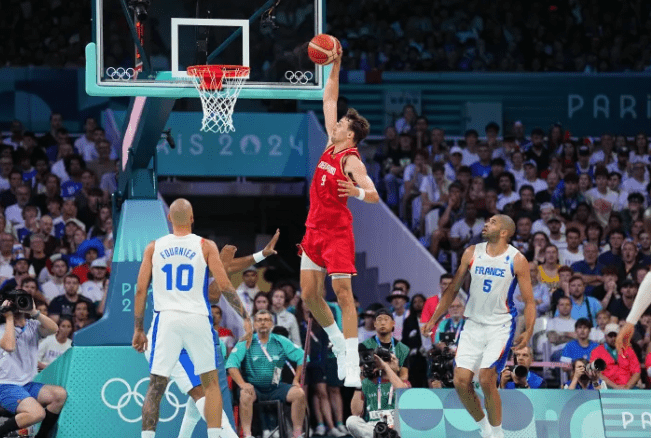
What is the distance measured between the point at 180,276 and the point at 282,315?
15.8 ft

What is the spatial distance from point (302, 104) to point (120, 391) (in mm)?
8783

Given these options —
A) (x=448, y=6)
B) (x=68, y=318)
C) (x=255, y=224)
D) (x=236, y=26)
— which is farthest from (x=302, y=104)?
(x=236, y=26)

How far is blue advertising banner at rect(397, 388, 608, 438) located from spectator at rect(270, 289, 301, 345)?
330cm

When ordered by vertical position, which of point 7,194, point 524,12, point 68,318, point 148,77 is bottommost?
point 68,318

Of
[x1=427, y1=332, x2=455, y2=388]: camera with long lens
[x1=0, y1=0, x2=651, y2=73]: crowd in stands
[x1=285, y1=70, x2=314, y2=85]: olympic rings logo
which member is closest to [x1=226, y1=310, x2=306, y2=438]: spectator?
[x1=427, y1=332, x2=455, y2=388]: camera with long lens

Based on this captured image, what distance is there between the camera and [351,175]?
9.62m

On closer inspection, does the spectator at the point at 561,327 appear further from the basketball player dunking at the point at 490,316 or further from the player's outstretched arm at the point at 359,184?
the player's outstretched arm at the point at 359,184

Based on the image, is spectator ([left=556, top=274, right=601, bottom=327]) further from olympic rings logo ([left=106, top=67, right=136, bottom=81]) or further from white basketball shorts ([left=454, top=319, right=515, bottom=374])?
olympic rings logo ([left=106, top=67, right=136, bottom=81])

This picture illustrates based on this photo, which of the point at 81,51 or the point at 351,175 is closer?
the point at 351,175

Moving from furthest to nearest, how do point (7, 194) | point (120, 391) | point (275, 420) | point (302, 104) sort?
1. point (302, 104)
2. point (7, 194)
3. point (275, 420)
4. point (120, 391)

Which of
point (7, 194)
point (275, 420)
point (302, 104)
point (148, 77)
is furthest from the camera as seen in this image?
point (302, 104)

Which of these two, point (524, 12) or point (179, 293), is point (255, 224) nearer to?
point (524, 12)

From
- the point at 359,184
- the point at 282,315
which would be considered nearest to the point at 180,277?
the point at 359,184

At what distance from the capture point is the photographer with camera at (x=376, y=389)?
12.1 meters
